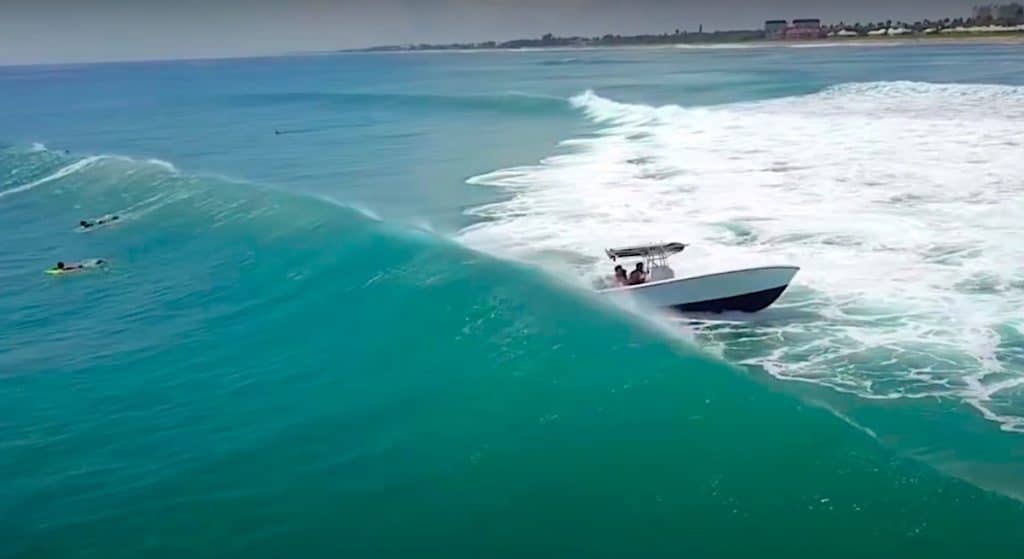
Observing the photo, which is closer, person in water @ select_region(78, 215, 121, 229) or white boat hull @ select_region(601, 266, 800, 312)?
white boat hull @ select_region(601, 266, 800, 312)

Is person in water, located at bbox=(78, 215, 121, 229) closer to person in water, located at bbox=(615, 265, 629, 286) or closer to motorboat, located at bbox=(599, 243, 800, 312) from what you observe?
person in water, located at bbox=(615, 265, 629, 286)

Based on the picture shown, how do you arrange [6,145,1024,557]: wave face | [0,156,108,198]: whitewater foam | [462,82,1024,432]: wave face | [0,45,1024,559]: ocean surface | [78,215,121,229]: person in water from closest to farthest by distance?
[6,145,1024,557]: wave face, [0,45,1024,559]: ocean surface, [462,82,1024,432]: wave face, [78,215,121,229]: person in water, [0,156,108,198]: whitewater foam

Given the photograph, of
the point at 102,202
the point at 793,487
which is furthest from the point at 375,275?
the point at 102,202

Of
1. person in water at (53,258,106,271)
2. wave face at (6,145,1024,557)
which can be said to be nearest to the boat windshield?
wave face at (6,145,1024,557)

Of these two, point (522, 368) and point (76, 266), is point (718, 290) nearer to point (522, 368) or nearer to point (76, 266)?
point (522, 368)

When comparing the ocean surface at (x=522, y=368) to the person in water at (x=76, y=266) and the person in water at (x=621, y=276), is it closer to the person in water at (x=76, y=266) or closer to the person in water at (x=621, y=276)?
the person in water at (x=76, y=266)

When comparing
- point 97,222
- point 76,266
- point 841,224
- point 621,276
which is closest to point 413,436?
point 621,276

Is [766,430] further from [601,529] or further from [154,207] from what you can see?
[154,207]

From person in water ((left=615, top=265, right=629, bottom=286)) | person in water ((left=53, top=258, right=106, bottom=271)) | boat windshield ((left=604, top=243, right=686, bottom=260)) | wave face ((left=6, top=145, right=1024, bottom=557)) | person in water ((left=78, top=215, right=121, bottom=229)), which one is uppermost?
boat windshield ((left=604, top=243, right=686, bottom=260))
